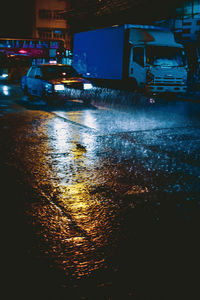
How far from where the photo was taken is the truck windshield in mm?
16375

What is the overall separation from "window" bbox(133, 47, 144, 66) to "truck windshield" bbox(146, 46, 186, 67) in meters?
0.29

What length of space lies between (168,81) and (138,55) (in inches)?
80.5

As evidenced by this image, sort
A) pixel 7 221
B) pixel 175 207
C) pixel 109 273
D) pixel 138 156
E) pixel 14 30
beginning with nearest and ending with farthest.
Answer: pixel 109 273
pixel 7 221
pixel 175 207
pixel 138 156
pixel 14 30

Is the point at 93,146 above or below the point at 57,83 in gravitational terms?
below

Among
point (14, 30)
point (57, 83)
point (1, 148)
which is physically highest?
point (14, 30)

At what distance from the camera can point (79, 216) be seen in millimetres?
3779

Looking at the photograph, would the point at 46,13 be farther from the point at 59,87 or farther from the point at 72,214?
the point at 72,214

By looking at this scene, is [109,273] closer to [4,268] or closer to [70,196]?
[4,268]

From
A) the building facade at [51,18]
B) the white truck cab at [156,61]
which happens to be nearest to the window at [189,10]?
the white truck cab at [156,61]

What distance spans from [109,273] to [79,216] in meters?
1.12

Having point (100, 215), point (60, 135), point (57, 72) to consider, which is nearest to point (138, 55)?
point (57, 72)

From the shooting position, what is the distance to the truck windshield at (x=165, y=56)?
16375 mm

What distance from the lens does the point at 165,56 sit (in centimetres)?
1672

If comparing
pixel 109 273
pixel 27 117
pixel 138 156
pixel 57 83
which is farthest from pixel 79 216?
pixel 57 83
